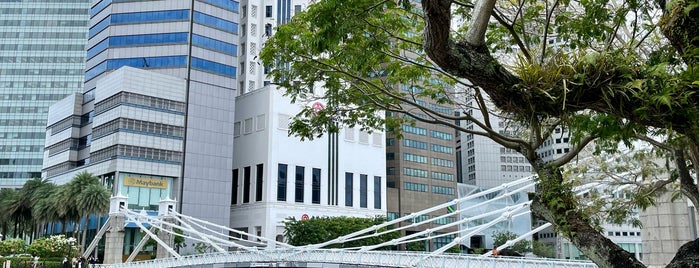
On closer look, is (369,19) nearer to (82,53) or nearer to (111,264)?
(111,264)

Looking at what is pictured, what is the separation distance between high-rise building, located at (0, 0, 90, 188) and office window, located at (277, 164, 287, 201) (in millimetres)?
52550

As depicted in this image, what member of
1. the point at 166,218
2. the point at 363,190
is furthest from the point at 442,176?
the point at 166,218

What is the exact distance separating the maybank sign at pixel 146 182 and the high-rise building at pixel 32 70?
162 ft

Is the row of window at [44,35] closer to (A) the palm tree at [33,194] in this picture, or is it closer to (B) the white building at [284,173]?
(B) the white building at [284,173]

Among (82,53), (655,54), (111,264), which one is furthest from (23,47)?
(655,54)

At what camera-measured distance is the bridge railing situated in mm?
19328

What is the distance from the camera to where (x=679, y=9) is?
186 inches

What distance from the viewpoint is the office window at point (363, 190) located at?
2480 inches

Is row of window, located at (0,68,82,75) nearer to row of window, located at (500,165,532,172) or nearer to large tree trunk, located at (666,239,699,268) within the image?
row of window, located at (500,165,532,172)

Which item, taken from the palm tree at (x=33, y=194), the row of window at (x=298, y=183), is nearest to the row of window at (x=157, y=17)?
the row of window at (x=298, y=183)

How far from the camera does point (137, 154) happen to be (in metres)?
51.2

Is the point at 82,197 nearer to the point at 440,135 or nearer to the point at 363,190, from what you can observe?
the point at 363,190

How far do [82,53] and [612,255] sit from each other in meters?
102

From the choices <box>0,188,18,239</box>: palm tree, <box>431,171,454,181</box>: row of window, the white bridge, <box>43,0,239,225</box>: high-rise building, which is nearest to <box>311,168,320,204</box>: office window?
<box>43,0,239,225</box>: high-rise building
